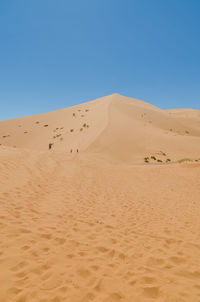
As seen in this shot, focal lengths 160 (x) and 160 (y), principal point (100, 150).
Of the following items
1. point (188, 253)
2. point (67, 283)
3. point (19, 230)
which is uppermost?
point (19, 230)

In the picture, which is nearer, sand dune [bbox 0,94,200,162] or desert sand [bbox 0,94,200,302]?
desert sand [bbox 0,94,200,302]

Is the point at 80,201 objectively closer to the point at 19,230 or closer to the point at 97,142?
the point at 19,230

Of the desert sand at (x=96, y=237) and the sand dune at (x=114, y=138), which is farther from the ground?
the sand dune at (x=114, y=138)

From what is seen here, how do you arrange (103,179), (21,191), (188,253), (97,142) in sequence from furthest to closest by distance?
(97,142)
(103,179)
(21,191)
(188,253)

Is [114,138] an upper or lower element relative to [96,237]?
upper

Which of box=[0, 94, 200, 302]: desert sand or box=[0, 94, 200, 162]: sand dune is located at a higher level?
box=[0, 94, 200, 162]: sand dune

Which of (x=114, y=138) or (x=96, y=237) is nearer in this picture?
(x=96, y=237)

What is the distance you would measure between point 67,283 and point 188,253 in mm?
3095

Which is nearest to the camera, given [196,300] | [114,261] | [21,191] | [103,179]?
[196,300]

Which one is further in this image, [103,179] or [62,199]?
[103,179]

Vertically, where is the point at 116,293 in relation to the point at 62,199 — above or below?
below

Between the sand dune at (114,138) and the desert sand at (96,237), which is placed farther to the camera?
the sand dune at (114,138)

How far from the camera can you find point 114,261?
358cm

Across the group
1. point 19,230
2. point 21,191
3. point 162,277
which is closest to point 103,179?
point 21,191
